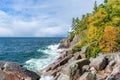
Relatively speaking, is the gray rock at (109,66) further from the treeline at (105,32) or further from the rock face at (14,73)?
the rock face at (14,73)

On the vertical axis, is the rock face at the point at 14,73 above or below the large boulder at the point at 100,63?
above

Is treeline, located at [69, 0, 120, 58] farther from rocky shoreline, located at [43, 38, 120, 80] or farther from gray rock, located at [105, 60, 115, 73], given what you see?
gray rock, located at [105, 60, 115, 73]

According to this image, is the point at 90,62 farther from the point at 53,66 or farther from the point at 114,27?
the point at 114,27

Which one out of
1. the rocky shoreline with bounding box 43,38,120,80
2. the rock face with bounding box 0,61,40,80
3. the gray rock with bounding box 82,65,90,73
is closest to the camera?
the rock face with bounding box 0,61,40,80

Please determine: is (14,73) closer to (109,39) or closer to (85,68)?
(85,68)

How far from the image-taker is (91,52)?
7544 centimetres

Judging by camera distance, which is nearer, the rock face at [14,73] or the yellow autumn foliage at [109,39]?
the rock face at [14,73]

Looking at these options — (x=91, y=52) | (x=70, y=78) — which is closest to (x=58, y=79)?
(x=70, y=78)

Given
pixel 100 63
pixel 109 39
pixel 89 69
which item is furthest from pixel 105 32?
pixel 89 69


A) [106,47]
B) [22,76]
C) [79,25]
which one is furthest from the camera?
[79,25]

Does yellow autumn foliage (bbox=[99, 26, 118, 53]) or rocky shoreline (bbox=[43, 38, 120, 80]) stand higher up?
yellow autumn foliage (bbox=[99, 26, 118, 53])

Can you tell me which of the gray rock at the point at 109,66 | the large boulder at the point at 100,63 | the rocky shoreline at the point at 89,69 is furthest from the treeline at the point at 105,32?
the gray rock at the point at 109,66

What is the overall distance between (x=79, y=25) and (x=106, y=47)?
54080 millimetres

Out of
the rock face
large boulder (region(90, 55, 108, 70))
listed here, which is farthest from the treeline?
the rock face
